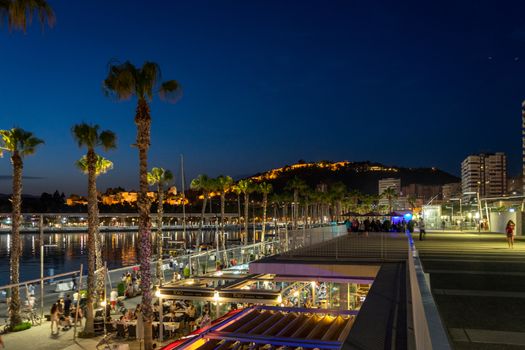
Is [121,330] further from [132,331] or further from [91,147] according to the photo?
[91,147]

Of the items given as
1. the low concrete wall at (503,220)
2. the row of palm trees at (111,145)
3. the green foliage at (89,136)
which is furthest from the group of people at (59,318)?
the low concrete wall at (503,220)

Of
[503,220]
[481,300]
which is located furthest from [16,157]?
[503,220]

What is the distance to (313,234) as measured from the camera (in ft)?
81.5

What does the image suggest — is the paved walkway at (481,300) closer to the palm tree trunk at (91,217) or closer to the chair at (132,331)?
the chair at (132,331)

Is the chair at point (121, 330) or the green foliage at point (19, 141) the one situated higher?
the green foliage at point (19, 141)

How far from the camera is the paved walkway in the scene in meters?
6.73

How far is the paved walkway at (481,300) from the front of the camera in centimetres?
673

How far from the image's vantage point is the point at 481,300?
9.68 meters

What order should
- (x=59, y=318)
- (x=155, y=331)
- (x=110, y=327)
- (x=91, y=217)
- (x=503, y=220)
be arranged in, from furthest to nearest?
(x=503, y=220)
(x=91, y=217)
(x=59, y=318)
(x=110, y=327)
(x=155, y=331)

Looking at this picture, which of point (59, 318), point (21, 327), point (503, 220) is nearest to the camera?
point (59, 318)

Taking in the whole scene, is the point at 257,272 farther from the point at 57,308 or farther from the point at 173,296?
the point at 57,308

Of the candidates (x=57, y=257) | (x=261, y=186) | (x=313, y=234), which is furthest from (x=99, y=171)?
(x=57, y=257)

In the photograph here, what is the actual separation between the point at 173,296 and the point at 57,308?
25.1 ft

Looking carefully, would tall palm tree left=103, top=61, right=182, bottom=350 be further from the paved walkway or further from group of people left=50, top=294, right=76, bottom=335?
the paved walkway
